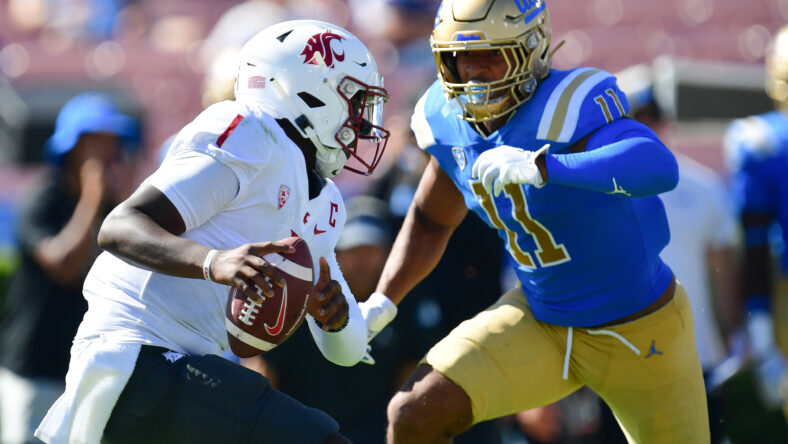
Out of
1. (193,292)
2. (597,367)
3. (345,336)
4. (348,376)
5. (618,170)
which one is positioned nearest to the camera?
(193,292)

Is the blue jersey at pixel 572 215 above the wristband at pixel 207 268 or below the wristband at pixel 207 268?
below

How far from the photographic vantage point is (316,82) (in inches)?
130

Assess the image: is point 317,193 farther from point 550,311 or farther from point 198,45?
point 198,45

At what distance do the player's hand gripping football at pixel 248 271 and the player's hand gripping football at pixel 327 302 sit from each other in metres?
0.45

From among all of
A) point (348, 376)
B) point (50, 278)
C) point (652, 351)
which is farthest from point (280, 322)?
point (50, 278)

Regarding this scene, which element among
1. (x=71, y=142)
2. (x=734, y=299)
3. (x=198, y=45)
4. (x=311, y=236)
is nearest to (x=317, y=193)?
(x=311, y=236)

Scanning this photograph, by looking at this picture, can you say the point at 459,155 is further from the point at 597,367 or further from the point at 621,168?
the point at 597,367

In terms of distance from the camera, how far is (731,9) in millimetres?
9773

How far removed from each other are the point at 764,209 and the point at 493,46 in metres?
2.17

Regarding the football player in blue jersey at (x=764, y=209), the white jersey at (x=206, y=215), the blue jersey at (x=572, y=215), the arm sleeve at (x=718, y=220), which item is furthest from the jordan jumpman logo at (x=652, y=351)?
the arm sleeve at (x=718, y=220)

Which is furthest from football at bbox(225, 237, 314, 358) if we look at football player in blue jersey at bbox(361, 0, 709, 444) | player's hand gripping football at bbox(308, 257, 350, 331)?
football player in blue jersey at bbox(361, 0, 709, 444)

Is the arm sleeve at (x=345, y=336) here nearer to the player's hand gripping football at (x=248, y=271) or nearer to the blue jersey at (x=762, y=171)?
the player's hand gripping football at (x=248, y=271)

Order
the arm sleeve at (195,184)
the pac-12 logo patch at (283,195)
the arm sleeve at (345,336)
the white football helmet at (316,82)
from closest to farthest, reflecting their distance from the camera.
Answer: the arm sleeve at (195,184)
the pac-12 logo patch at (283,195)
the white football helmet at (316,82)
the arm sleeve at (345,336)

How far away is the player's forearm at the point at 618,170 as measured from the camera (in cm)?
317
